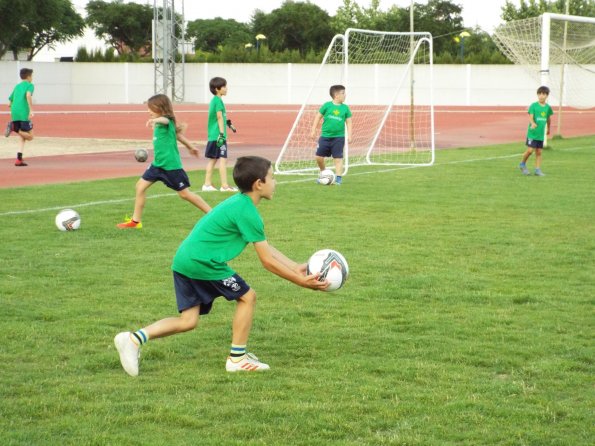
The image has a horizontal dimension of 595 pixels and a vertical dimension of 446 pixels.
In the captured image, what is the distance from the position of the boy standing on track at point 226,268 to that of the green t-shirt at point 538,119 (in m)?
13.0

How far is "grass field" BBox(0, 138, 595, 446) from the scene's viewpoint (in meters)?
4.86

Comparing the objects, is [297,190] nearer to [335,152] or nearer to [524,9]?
[335,152]

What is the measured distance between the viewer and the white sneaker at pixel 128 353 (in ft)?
18.6

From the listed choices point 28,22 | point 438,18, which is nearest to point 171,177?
point 28,22

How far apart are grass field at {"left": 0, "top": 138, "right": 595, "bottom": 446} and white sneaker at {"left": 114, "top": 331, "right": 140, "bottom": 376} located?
0.06 meters

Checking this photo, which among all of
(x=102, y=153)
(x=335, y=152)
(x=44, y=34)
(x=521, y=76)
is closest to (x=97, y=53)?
(x=44, y=34)

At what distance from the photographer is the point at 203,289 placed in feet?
19.1

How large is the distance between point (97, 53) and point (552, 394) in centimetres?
5941

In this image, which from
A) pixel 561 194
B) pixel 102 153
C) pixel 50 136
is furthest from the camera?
pixel 50 136

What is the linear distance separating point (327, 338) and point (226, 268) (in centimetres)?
115

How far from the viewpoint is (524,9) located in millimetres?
74562

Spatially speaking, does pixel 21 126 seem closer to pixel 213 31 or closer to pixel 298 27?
pixel 298 27

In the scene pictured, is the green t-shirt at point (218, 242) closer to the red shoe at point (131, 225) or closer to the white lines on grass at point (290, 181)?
the red shoe at point (131, 225)

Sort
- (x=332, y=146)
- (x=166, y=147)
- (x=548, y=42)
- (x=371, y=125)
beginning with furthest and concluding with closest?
(x=371, y=125), (x=548, y=42), (x=332, y=146), (x=166, y=147)
